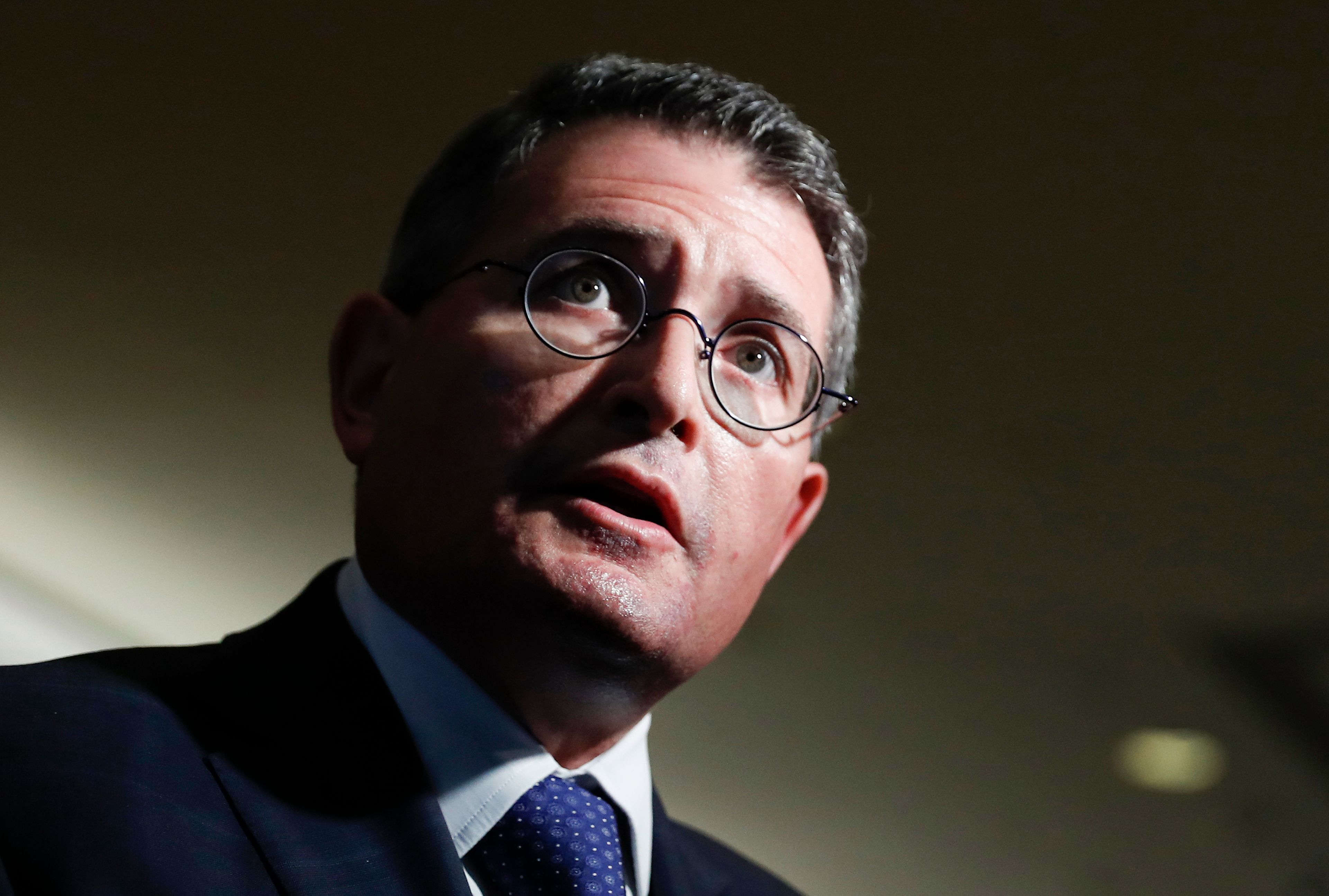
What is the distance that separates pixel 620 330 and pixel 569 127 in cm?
25

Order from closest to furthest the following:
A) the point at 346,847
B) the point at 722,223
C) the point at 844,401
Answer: the point at 346,847
the point at 722,223
the point at 844,401

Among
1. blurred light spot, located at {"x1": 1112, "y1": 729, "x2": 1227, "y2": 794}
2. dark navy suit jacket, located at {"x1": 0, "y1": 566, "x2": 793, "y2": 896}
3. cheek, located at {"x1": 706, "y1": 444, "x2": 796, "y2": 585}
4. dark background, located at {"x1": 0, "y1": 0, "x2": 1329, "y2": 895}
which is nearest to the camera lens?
dark navy suit jacket, located at {"x1": 0, "y1": 566, "x2": 793, "y2": 896}

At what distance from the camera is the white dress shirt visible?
90 cm

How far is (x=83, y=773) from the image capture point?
Result: 0.76 meters

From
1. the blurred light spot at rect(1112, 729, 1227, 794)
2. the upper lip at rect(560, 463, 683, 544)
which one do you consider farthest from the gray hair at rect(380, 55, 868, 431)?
the blurred light spot at rect(1112, 729, 1227, 794)

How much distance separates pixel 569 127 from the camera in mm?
1076

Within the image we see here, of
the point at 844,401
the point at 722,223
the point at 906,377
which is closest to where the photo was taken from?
the point at 722,223

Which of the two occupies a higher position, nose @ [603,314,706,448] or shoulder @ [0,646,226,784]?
nose @ [603,314,706,448]

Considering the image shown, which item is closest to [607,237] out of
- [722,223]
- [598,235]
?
[598,235]

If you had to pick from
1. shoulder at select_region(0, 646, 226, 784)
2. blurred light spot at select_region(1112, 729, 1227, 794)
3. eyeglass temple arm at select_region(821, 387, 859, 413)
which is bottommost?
shoulder at select_region(0, 646, 226, 784)

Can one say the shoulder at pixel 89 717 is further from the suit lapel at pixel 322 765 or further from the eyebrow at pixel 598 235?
the eyebrow at pixel 598 235

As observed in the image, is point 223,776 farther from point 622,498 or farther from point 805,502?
point 805,502

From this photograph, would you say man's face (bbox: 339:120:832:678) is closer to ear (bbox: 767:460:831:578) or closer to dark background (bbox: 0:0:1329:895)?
ear (bbox: 767:460:831:578)

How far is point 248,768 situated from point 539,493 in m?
0.30
